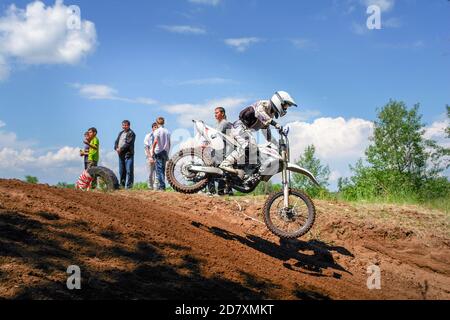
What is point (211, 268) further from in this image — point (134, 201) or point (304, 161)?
point (304, 161)

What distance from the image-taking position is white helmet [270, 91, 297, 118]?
9.25 meters

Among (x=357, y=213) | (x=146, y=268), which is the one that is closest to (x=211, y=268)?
(x=146, y=268)

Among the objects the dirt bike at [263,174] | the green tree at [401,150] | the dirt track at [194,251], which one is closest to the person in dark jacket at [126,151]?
the dirt track at [194,251]

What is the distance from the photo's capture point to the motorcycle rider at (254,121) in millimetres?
9242

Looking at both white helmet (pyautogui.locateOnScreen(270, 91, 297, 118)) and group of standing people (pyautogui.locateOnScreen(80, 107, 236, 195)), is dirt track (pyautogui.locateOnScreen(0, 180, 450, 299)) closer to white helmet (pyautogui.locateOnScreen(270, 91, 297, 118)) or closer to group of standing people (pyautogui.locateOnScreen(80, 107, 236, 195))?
group of standing people (pyautogui.locateOnScreen(80, 107, 236, 195))

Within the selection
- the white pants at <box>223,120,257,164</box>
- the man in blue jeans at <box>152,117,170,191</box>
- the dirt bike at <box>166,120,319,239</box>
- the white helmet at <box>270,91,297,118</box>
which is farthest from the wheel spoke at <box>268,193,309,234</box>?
the man in blue jeans at <box>152,117,170,191</box>

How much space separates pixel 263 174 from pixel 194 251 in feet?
9.69

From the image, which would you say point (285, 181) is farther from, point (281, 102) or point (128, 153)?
point (128, 153)

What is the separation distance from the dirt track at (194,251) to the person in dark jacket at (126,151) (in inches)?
81.0

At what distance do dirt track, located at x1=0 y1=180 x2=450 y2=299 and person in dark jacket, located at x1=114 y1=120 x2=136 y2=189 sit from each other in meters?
2.06

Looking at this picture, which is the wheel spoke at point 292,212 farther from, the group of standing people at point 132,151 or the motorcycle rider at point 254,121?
the group of standing people at point 132,151

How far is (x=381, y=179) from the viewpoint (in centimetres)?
3550

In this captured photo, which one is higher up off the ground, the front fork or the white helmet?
the white helmet
